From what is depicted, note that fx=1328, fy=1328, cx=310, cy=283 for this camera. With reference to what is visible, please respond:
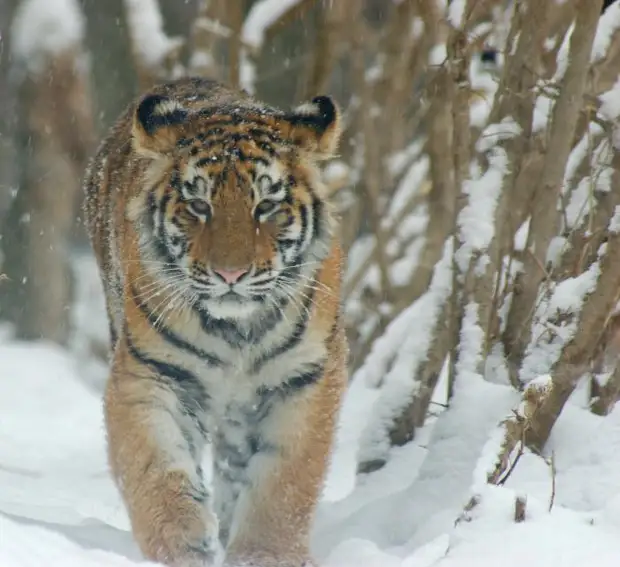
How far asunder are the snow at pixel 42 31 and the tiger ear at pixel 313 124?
5.50 metres

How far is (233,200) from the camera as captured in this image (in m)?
4.31

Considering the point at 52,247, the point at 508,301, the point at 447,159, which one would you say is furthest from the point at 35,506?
the point at 52,247

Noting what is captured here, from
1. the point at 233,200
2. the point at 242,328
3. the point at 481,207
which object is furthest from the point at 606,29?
the point at 242,328

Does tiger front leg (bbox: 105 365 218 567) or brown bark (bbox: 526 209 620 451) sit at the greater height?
brown bark (bbox: 526 209 620 451)

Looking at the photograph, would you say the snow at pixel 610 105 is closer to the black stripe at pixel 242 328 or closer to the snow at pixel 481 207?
the snow at pixel 481 207

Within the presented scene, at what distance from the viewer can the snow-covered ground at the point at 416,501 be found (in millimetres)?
3682

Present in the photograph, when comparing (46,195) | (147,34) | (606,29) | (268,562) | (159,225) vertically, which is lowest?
(268,562)

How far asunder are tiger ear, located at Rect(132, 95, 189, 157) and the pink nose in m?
0.59

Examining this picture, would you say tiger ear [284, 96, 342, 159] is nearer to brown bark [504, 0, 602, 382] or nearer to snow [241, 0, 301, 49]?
brown bark [504, 0, 602, 382]

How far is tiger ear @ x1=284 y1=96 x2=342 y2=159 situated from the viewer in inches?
181

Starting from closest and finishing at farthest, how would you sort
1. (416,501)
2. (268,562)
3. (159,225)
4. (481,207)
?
(268,562) < (159,225) < (416,501) < (481,207)

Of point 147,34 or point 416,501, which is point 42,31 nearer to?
point 147,34

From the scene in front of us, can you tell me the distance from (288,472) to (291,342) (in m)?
0.44

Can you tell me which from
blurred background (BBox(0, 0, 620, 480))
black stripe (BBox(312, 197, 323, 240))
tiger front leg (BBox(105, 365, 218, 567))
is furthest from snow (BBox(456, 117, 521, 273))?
tiger front leg (BBox(105, 365, 218, 567))
